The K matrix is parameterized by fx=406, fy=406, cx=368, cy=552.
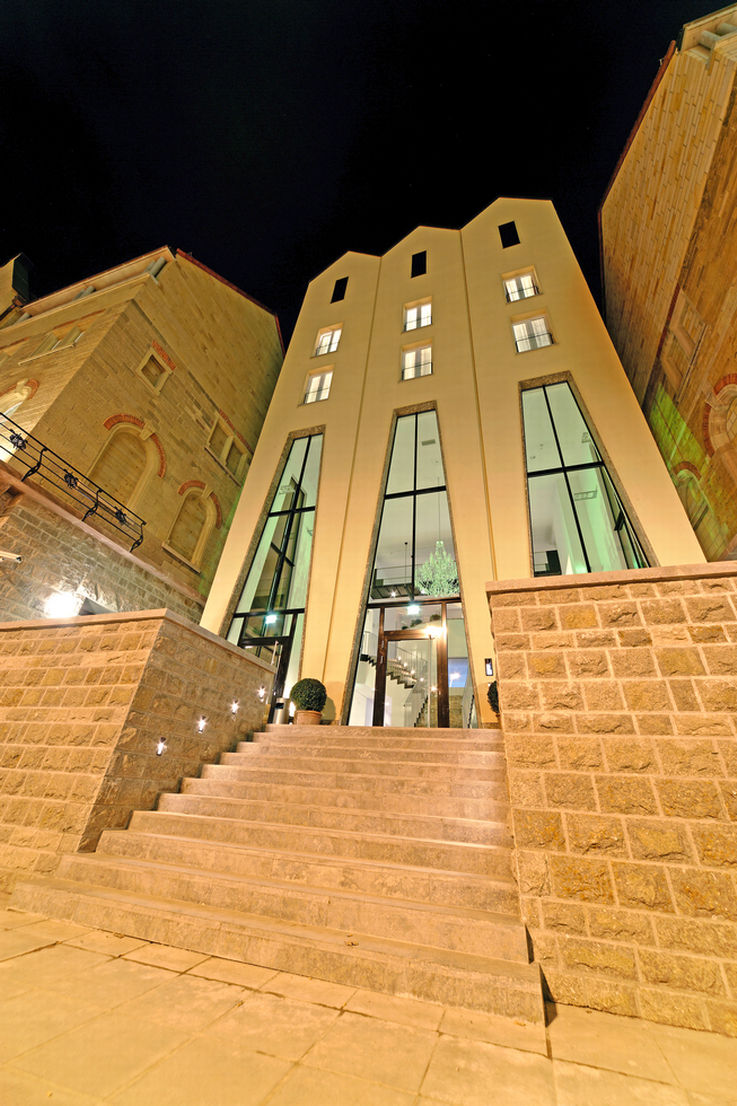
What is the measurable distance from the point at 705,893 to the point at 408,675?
31.3ft

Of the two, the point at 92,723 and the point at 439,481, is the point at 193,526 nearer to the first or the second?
the point at 439,481

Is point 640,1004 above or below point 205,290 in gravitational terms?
below

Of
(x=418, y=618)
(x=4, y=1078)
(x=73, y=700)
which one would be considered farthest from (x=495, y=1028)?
(x=418, y=618)

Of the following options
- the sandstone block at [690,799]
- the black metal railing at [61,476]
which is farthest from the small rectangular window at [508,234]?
the sandstone block at [690,799]

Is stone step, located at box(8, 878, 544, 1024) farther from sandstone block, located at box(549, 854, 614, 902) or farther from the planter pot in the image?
the planter pot

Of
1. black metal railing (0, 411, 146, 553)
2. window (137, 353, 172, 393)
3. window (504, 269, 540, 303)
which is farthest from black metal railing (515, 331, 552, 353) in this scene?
black metal railing (0, 411, 146, 553)

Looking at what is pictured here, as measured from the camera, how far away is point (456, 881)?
9.14 ft

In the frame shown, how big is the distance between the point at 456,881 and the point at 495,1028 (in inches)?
34.5

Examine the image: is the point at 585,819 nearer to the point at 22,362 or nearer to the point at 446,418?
the point at 446,418

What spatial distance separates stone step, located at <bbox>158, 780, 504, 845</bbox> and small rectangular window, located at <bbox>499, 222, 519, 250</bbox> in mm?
16485

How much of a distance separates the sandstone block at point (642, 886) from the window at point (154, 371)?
13.7m

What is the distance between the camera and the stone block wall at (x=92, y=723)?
3670 mm

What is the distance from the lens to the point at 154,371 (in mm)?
11883

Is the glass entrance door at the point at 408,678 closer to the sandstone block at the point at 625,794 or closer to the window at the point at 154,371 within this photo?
the sandstone block at the point at 625,794
